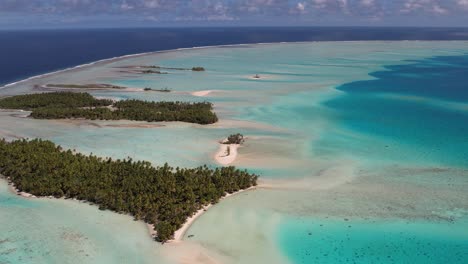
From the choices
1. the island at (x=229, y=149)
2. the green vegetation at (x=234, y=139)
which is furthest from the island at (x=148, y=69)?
the island at (x=229, y=149)

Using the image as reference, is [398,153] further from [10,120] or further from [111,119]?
[10,120]

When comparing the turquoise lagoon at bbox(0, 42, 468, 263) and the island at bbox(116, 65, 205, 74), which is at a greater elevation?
the island at bbox(116, 65, 205, 74)

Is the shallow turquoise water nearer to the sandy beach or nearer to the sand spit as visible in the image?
the sand spit

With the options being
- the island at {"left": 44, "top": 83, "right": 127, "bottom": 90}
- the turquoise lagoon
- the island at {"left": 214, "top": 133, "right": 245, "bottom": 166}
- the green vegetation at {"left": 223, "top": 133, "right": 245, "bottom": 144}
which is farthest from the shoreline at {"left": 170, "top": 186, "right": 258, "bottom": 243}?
the island at {"left": 44, "top": 83, "right": 127, "bottom": 90}

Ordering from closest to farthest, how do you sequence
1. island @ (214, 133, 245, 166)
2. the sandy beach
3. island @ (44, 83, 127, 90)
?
island @ (214, 133, 245, 166), the sandy beach, island @ (44, 83, 127, 90)

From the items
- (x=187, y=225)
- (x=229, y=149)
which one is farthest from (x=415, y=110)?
(x=187, y=225)

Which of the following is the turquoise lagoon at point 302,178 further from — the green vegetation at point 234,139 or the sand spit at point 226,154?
the green vegetation at point 234,139

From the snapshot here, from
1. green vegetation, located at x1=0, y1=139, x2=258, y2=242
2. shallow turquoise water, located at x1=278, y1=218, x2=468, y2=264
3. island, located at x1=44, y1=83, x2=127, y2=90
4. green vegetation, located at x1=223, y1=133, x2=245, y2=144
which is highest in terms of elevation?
island, located at x1=44, y1=83, x2=127, y2=90
